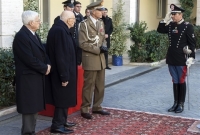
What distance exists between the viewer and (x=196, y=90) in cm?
932

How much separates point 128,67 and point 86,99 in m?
6.32

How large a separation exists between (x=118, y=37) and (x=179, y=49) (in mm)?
5907

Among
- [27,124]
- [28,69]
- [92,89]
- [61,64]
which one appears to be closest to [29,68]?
[28,69]

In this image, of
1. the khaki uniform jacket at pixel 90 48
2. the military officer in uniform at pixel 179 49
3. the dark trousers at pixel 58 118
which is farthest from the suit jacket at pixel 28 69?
the military officer in uniform at pixel 179 49

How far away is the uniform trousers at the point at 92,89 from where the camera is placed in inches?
264

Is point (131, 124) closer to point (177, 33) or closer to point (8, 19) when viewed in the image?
point (177, 33)

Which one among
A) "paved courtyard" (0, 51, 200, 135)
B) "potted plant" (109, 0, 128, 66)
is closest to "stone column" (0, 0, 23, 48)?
"paved courtyard" (0, 51, 200, 135)

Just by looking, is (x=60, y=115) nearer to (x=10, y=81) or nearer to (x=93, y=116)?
(x=93, y=116)

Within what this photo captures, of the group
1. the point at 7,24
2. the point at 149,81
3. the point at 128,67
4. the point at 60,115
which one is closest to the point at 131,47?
the point at 128,67

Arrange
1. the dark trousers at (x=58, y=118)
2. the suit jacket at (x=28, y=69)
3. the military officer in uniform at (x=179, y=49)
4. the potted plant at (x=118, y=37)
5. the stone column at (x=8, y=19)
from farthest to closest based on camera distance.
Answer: the potted plant at (x=118, y=37) → the stone column at (x=8, y=19) → the military officer in uniform at (x=179, y=49) → the dark trousers at (x=58, y=118) → the suit jacket at (x=28, y=69)

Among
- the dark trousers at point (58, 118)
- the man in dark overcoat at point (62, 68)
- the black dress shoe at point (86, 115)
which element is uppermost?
the man in dark overcoat at point (62, 68)

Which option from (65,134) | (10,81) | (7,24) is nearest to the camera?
(65,134)

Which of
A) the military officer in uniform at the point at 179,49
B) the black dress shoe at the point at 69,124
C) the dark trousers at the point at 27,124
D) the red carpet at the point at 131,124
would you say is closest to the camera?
the dark trousers at the point at 27,124

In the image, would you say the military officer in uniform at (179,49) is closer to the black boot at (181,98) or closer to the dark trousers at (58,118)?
the black boot at (181,98)
